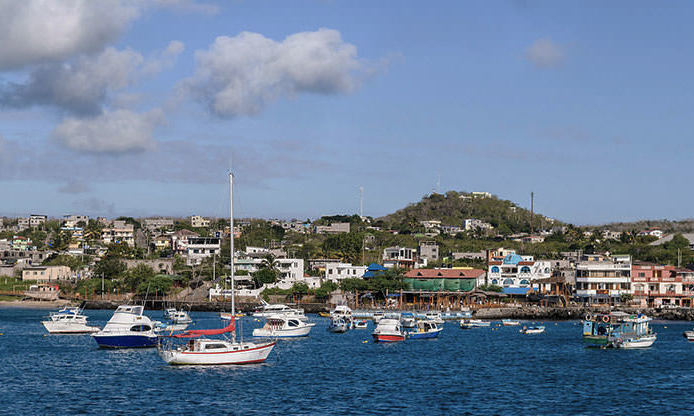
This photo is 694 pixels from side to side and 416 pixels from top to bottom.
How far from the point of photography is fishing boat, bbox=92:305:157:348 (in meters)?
76.8

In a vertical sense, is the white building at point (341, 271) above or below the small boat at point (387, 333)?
above

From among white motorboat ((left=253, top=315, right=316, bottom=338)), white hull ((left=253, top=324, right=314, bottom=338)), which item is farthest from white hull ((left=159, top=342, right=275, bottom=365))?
white motorboat ((left=253, top=315, right=316, bottom=338))

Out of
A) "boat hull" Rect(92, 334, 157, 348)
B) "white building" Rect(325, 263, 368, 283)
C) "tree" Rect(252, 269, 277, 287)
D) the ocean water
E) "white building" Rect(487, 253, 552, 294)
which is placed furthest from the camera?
"white building" Rect(325, 263, 368, 283)

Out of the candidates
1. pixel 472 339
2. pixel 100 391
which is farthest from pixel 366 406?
pixel 472 339

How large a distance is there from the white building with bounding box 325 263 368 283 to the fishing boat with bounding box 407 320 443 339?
70.2m

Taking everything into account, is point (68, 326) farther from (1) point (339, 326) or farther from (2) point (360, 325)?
(2) point (360, 325)

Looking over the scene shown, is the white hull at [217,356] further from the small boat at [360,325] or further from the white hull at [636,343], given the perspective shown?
the small boat at [360,325]

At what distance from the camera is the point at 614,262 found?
152375 mm

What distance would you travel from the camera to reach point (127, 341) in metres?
76.9

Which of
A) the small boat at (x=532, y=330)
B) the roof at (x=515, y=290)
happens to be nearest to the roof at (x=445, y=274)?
the roof at (x=515, y=290)

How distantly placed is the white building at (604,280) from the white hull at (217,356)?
98.9 metres

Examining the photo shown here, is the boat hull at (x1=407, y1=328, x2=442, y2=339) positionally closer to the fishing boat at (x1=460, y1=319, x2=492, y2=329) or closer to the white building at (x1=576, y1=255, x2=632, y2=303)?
the fishing boat at (x1=460, y1=319, x2=492, y2=329)

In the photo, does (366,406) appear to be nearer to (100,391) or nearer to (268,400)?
(268,400)

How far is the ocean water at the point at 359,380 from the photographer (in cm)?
4781
